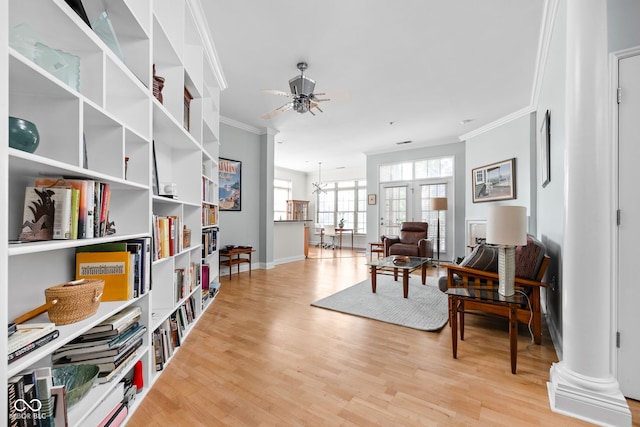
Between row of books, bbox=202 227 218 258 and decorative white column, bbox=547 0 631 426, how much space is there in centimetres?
309

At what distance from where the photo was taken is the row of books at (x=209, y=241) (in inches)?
124

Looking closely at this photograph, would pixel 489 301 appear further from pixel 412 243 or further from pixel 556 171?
pixel 412 243

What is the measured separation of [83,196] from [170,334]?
1325 millimetres

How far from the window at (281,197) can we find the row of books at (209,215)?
6.21 m

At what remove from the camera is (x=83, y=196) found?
118 cm

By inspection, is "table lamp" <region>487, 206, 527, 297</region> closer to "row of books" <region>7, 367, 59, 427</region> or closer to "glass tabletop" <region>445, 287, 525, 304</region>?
"glass tabletop" <region>445, 287, 525, 304</region>

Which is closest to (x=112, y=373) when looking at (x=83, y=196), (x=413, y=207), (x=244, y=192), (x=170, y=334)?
(x=170, y=334)

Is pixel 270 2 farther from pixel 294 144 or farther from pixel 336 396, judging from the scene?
pixel 294 144

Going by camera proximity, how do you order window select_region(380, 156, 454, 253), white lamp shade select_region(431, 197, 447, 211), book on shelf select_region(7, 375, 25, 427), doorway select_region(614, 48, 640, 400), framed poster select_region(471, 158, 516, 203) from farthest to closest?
window select_region(380, 156, 454, 253)
white lamp shade select_region(431, 197, 447, 211)
framed poster select_region(471, 158, 516, 203)
doorway select_region(614, 48, 640, 400)
book on shelf select_region(7, 375, 25, 427)

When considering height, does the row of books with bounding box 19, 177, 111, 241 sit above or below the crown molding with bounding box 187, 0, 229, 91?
below

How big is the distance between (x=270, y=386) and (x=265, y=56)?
3.06m

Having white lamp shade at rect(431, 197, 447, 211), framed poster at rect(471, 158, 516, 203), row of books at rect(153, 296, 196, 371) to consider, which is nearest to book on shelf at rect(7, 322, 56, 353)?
row of books at rect(153, 296, 196, 371)

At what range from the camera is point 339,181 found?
10000 mm

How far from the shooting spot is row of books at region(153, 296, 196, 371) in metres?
1.88
